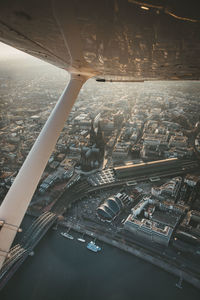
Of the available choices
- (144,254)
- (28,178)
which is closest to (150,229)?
(144,254)

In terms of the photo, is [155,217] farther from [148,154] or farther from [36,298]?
[148,154]

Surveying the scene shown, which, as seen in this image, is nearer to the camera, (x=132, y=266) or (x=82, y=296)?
(x=82, y=296)

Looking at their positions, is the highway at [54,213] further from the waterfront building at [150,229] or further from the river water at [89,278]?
the waterfront building at [150,229]

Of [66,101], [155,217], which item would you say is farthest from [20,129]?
[66,101]

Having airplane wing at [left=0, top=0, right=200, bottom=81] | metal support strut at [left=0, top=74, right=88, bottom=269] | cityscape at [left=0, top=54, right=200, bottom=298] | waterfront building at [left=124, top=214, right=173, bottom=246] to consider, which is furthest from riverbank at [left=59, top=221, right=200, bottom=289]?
airplane wing at [left=0, top=0, right=200, bottom=81]

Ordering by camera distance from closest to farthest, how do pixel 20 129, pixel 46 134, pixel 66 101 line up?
pixel 46 134, pixel 66 101, pixel 20 129

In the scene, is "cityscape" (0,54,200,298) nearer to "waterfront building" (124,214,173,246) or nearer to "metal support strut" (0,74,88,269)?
"waterfront building" (124,214,173,246)

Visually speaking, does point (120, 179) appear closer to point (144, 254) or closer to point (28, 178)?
point (144, 254)
